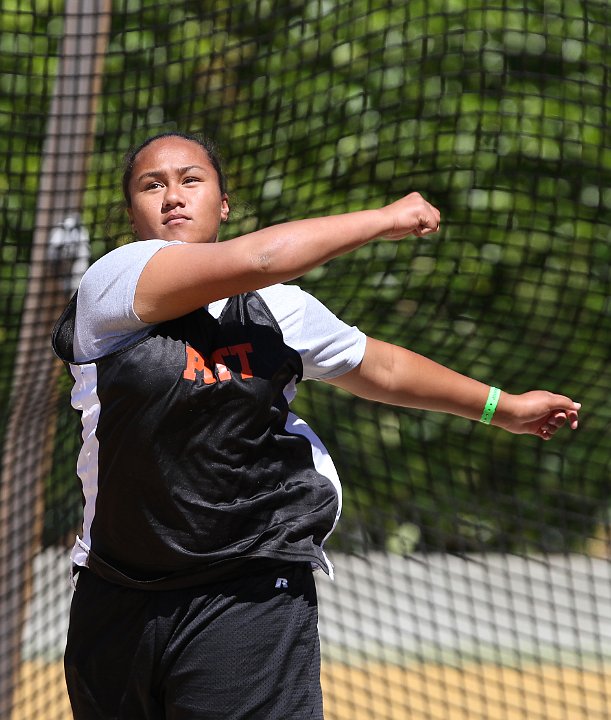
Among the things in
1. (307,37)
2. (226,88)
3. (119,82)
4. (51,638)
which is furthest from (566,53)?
(51,638)

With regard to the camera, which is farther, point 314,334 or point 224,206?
point 224,206

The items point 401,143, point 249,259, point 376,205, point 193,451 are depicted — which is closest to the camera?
point 249,259

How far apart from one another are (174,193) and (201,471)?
1.50ft

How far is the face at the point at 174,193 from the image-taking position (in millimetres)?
1738

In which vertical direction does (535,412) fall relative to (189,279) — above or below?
below

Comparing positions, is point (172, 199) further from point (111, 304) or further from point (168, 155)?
point (111, 304)

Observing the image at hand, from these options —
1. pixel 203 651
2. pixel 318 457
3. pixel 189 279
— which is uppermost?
pixel 189 279

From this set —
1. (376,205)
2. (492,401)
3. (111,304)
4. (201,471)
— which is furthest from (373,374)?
(376,205)

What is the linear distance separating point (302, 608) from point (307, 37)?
195 cm

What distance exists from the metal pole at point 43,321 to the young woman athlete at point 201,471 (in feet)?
3.70

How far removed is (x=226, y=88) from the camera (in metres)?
3.06

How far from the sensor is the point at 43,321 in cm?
284

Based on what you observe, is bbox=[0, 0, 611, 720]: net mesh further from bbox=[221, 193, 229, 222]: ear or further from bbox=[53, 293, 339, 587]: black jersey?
bbox=[53, 293, 339, 587]: black jersey

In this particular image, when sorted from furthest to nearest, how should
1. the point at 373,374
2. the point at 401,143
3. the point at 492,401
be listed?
the point at 401,143 → the point at 492,401 → the point at 373,374
